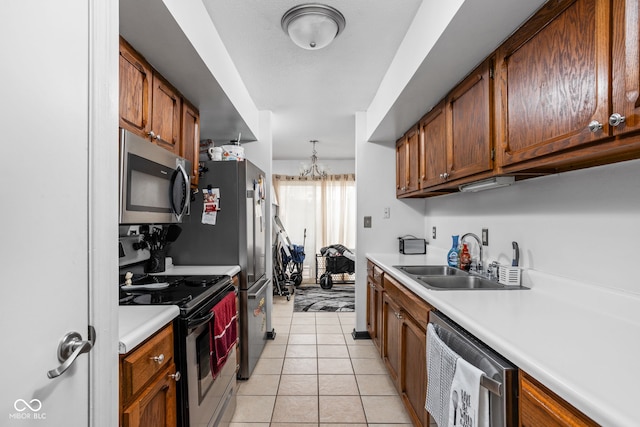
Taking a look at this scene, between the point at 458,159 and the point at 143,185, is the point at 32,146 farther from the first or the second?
the point at 458,159

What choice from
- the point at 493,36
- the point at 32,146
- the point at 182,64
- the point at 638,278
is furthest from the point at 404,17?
the point at 32,146

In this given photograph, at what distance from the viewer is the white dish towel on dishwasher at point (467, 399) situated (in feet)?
3.46

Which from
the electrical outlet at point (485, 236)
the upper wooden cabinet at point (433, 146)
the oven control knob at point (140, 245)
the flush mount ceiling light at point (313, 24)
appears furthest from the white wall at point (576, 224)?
the oven control knob at point (140, 245)

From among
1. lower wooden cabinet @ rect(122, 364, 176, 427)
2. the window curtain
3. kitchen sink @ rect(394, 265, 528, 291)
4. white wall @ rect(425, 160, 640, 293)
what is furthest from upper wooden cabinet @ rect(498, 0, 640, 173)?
the window curtain

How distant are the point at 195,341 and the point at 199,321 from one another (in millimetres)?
96

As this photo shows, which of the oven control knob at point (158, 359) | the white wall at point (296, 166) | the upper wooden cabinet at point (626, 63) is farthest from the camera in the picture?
the white wall at point (296, 166)

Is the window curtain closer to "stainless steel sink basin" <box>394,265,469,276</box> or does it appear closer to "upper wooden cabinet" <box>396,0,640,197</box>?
"stainless steel sink basin" <box>394,265,469,276</box>

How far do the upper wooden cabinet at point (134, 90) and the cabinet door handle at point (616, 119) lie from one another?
1800mm

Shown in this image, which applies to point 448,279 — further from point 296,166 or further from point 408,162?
point 296,166

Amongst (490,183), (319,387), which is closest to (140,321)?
(319,387)

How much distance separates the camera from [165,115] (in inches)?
79.0

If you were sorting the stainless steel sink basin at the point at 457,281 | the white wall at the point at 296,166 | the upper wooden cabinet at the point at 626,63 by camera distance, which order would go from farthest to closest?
the white wall at the point at 296,166
the stainless steel sink basin at the point at 457,281
the upper wooden cabinet at the point at 626,63

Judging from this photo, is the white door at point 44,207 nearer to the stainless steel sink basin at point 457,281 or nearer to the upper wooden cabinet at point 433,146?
the stainless steel sink basin at point 457,281

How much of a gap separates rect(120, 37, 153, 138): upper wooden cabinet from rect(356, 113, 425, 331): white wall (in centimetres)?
217
